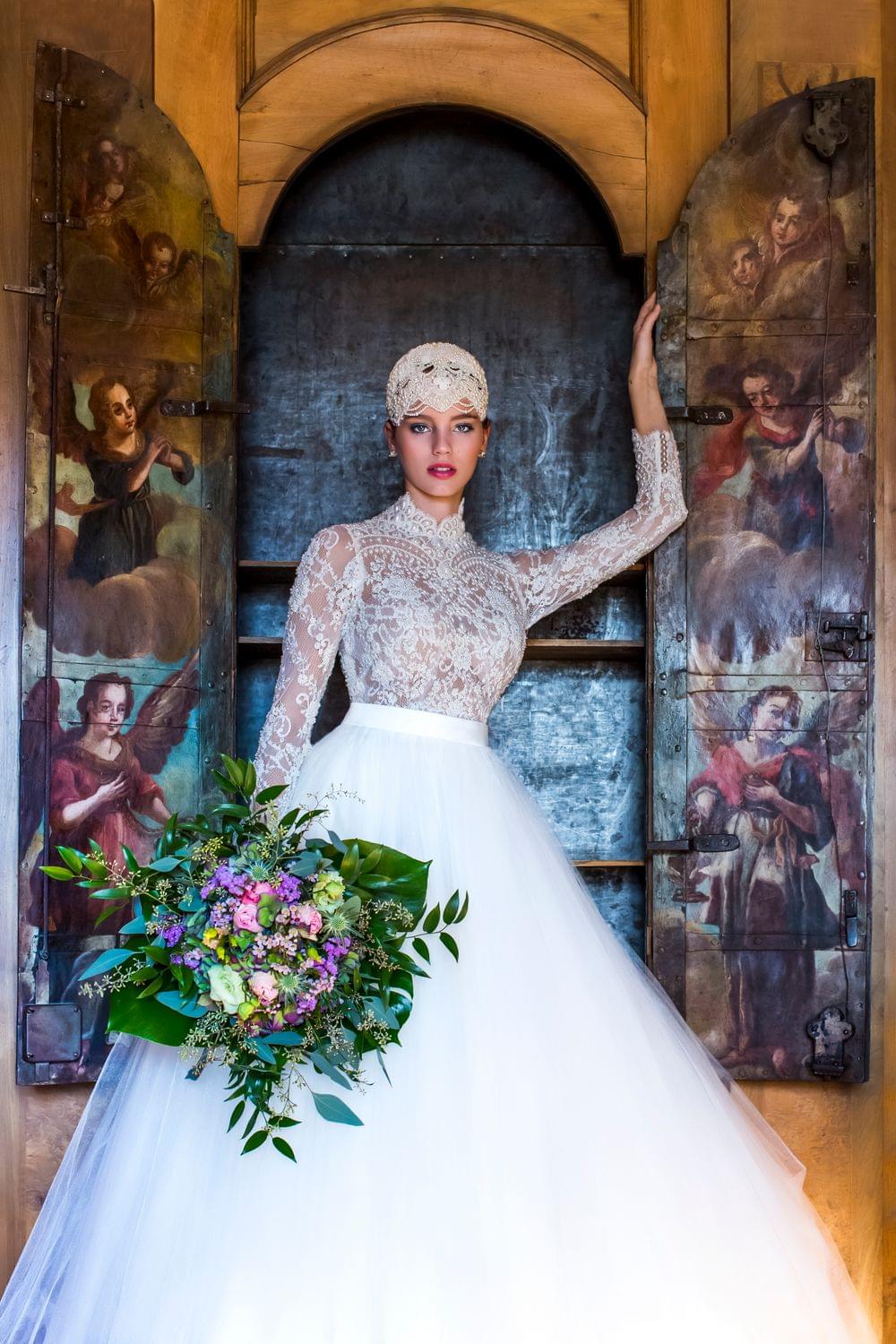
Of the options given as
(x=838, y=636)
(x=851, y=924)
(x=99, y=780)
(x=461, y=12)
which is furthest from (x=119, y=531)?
(x=851, y=924)

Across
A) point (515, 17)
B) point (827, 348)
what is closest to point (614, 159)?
point (515, 17)

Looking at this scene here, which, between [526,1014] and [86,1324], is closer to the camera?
[86,1324]

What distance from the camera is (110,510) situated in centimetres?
300

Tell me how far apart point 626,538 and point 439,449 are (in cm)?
47

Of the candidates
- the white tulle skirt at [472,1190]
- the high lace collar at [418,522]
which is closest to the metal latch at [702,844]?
the white tulle skirt at [472,1190]

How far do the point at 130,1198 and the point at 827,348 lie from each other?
222cm

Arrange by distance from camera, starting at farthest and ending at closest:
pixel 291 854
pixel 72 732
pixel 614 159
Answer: pixel 614 159 → pixel 72 732 → pixel 291 854

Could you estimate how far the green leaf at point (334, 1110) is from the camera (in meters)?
2.10

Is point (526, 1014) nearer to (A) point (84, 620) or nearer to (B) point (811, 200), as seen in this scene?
(A) point (84, 620)

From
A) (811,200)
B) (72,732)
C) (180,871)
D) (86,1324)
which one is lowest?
(86,1324)

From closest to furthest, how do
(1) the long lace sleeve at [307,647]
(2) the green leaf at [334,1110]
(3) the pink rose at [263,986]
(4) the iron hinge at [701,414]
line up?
(3) the pink rose at [263,986]
(2) the green leaf at [334,1110]
(1) the long lace sleeve at [307,647]
(4) the iron hinge at [701,414]

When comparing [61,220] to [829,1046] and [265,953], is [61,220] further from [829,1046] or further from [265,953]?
[829,1046]

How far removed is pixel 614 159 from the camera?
A: 3242mm

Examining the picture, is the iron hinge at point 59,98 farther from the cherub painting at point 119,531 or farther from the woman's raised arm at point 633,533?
the woman's raised arm at point 633,533
